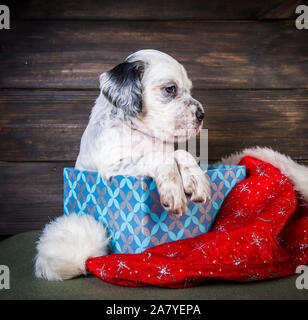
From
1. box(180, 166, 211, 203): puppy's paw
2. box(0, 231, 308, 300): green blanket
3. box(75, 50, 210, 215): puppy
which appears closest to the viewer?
box(0, 231, 308, 300): green blanket

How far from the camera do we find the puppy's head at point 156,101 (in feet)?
3.93

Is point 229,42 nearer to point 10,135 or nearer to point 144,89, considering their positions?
point 144,89

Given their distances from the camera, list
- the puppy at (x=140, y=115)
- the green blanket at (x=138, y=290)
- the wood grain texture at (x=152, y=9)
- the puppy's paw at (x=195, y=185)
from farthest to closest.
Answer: the wood grain texture at (x=152, y=9) < the puppy at (x=140, y=115) < the puppy's paw at (x=195, y=185) < the green blanket at (x=138, y=290)

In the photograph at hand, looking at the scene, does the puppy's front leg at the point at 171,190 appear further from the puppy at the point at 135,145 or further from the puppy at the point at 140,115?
the puppy at the point at 140,115

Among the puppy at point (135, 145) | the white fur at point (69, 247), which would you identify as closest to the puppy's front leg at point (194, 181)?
the puppy at point (135, 145)

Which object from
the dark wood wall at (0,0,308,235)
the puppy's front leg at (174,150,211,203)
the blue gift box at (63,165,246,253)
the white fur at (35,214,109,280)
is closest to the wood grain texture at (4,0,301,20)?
the dark wood wall at (0,0,308,235)

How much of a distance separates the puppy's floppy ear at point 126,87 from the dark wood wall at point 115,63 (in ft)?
2.01

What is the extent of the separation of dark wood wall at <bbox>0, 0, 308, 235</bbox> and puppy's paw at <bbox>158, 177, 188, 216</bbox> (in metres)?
0.91

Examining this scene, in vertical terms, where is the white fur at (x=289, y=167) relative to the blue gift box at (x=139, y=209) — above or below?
above

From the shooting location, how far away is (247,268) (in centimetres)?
97

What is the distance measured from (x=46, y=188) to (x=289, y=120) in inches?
51.2

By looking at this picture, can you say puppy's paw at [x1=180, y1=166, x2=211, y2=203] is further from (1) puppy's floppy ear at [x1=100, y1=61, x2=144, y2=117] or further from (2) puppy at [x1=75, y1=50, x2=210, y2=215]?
(1) puppy's floppy ear at [x1=100, y1=61, x2=144, y2=117]

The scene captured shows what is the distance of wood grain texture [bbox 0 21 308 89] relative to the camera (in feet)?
5.86

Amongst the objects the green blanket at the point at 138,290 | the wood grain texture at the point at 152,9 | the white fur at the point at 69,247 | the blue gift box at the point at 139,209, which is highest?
the wood grain texture at the point at 152,9
